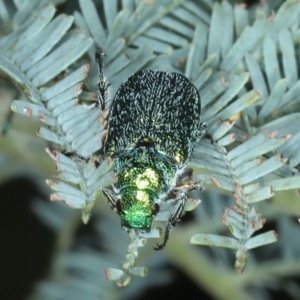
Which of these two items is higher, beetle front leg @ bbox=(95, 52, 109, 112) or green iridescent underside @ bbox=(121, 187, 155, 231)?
beetle front leg @ bbox=(95, 52, 109, 112)

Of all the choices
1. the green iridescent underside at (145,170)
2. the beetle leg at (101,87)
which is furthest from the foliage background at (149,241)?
the green iridescent underside at (145,170)

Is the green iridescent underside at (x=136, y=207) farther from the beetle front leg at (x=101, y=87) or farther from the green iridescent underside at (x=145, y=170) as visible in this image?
the beetle front leg at (x=101, y=87)

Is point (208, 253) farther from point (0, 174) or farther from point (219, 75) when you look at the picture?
point (219, 75)

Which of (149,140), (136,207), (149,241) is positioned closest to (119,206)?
(136,207)

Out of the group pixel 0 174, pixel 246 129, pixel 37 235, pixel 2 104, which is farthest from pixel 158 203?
pixel 37 235

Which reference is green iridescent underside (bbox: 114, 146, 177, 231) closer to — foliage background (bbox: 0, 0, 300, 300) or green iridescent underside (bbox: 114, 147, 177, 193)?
green iridescent underside (bbox: 114, 147, 177, 193)

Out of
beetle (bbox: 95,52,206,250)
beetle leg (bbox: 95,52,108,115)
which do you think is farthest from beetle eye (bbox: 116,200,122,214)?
beetle leg (bbox: 95,52,108,115)

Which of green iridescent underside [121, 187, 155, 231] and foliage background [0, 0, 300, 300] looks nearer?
green iridescent underside [121, 187, 155, 231]
